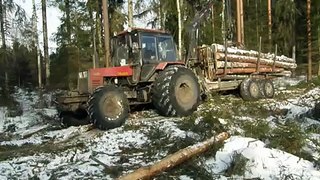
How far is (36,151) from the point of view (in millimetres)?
8883

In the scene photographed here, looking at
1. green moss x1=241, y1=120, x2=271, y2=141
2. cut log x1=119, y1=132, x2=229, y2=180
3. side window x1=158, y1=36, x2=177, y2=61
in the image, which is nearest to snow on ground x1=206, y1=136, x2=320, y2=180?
cut log x1=119, y1=132, x2=229, y2=180

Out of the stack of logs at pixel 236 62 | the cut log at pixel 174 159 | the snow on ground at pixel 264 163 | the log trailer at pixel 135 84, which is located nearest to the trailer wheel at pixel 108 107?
the log trailer at pixel 135 84

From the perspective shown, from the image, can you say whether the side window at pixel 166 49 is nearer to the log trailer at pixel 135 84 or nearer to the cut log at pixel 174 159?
the log trailer at pixel 135 84

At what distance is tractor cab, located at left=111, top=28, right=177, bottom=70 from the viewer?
38.7ft

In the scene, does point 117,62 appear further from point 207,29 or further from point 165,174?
point 207,29

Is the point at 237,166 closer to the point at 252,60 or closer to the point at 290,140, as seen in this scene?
the point at 290,140

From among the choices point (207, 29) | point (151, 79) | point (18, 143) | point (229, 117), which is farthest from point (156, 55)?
point (207, 29)

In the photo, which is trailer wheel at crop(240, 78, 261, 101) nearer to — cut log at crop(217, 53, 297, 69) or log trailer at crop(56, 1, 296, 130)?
cut log at crop(217, 53, 297, 69)

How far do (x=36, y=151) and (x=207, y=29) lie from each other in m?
19.3

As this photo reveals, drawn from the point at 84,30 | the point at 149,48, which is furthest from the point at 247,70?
the point at 84,30

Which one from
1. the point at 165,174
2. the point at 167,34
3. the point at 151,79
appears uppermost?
the point at 167,34

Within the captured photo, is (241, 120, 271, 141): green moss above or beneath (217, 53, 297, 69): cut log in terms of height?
beneath

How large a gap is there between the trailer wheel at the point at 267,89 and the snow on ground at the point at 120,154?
15.0 feet

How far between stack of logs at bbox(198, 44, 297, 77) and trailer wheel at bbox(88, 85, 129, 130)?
13.9ft
